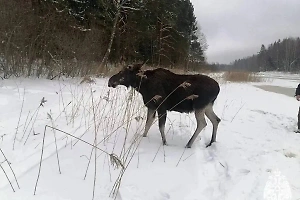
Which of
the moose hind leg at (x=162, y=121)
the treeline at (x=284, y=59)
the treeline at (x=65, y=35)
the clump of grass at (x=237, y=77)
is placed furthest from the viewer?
the treeline at (x=284, y=59)

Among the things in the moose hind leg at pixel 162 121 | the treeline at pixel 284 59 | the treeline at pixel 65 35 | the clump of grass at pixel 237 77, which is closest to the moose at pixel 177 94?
the moose hind leg at pixel 162 121

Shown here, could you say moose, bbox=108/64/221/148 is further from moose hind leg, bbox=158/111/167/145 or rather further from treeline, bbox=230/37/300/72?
treeline, bbox=230/37/300/72

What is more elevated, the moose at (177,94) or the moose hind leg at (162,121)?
the moose at (177,94)

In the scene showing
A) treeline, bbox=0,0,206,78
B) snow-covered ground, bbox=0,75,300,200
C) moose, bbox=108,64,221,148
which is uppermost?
treeline, bbox=0,0,206,78

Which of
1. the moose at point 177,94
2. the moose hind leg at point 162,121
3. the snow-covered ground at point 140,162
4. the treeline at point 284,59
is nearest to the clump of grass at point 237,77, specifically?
the snow-covered ground at point 140,162

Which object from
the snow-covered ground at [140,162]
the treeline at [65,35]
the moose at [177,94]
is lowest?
the snow-covered ground at [140,162]

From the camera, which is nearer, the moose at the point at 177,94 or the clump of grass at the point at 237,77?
the moose at the point at 177,94

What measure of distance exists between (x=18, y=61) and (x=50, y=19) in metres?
2.32

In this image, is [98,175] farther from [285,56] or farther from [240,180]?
[285,56]

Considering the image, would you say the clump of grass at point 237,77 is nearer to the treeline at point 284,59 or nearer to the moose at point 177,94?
the moose at point 177,94

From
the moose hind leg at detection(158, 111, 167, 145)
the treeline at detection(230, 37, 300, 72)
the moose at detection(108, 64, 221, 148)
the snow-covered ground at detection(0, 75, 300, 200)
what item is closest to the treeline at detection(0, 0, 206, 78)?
the snow-covered ground at detection(0, 75, 300, 200)

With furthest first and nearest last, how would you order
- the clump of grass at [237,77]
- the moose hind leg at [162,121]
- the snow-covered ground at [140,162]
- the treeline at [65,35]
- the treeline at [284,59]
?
the treeline at [284,59] < the clump of grass at [237,77] < the treeline at [65,35] < the moose hind leg at [162,121] < the snow-covered ground at [140,162]

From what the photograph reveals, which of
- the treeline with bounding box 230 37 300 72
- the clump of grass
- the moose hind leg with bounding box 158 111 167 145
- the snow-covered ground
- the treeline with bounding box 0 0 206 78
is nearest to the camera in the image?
the snow-covered ground

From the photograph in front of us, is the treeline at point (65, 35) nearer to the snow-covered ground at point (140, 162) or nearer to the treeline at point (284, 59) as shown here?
the snow-covered ground at point (140, 162)
